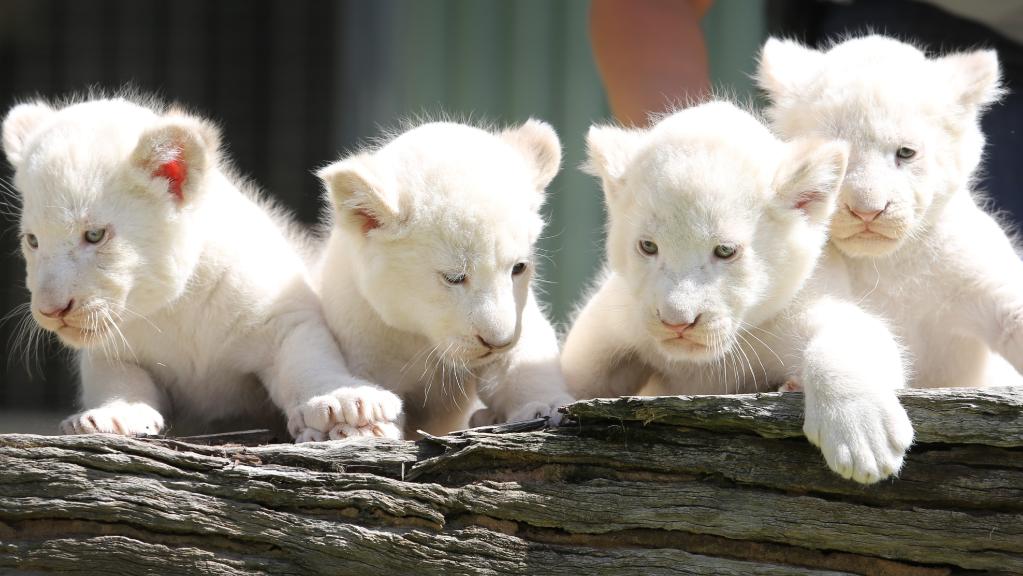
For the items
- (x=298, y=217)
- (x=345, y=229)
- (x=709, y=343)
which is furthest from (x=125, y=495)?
(x=298, y=217)

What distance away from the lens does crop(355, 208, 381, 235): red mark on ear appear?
12.1 feet

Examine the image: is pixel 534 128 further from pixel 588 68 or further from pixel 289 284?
pixel 588 68

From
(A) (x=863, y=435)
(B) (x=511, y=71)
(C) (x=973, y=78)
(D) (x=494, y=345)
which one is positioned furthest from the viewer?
(B) (x=511, y=71)

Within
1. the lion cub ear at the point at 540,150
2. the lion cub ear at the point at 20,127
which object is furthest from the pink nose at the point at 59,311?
the lion cub ear at the point at 540,150

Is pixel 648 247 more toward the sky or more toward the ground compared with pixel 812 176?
more toward the ground

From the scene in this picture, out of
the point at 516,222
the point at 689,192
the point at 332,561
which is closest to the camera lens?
the point at 332,561

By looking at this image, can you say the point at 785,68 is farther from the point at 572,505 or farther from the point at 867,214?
the point at 572,505

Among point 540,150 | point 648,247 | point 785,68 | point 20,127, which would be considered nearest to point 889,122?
point 785,68

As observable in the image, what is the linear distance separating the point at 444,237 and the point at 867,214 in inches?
48.3

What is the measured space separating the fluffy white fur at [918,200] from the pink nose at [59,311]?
7.34ft

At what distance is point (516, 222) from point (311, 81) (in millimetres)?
4799

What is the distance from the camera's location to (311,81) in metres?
8.11

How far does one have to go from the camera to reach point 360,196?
11.9 ft

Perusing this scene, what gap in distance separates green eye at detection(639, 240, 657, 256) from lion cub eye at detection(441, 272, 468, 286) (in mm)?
526
